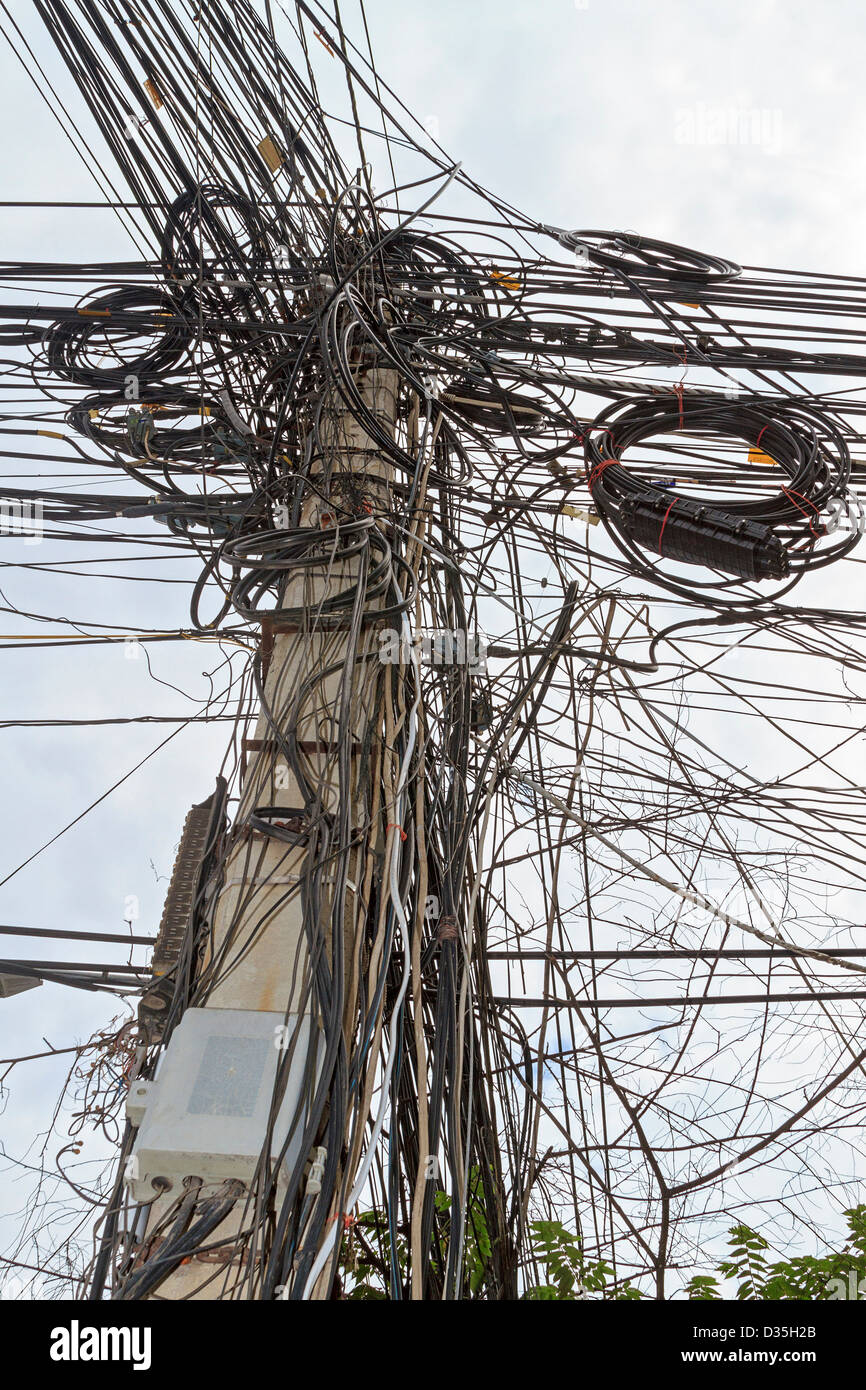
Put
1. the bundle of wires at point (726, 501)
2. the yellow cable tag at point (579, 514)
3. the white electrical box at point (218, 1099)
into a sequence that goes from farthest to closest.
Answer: the yellow cable tag at point (579, 514)
the bundle of wires at point (726, 501)
the white electrical box at point (218, 1099)

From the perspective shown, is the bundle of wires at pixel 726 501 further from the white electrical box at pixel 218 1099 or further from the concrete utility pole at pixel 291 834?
the white electrical box at pixel 218 1099

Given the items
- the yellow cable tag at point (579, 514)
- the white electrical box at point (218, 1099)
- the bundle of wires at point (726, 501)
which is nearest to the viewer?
the white electrical box at point (218, 1099)

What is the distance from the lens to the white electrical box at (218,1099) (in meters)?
1.60

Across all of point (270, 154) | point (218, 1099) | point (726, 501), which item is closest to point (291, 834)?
point (218, 1099)

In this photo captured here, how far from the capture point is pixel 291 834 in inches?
81.9

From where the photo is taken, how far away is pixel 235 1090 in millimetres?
1674

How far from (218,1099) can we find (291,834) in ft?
1.89

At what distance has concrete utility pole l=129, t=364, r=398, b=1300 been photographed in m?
1.65

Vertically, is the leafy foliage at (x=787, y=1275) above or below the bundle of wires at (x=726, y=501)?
below

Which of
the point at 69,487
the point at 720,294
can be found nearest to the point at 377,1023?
the point at 69,487

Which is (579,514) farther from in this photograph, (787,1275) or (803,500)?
(787,1275)

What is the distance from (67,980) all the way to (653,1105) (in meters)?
1.88

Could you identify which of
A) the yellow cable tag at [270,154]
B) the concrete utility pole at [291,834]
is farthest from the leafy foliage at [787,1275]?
the yellow cable tag at [270,154]

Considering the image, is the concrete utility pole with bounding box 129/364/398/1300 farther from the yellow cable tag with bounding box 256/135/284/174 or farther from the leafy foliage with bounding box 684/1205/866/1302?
the leafy foliage with bounding box 684/1205/866/1302
